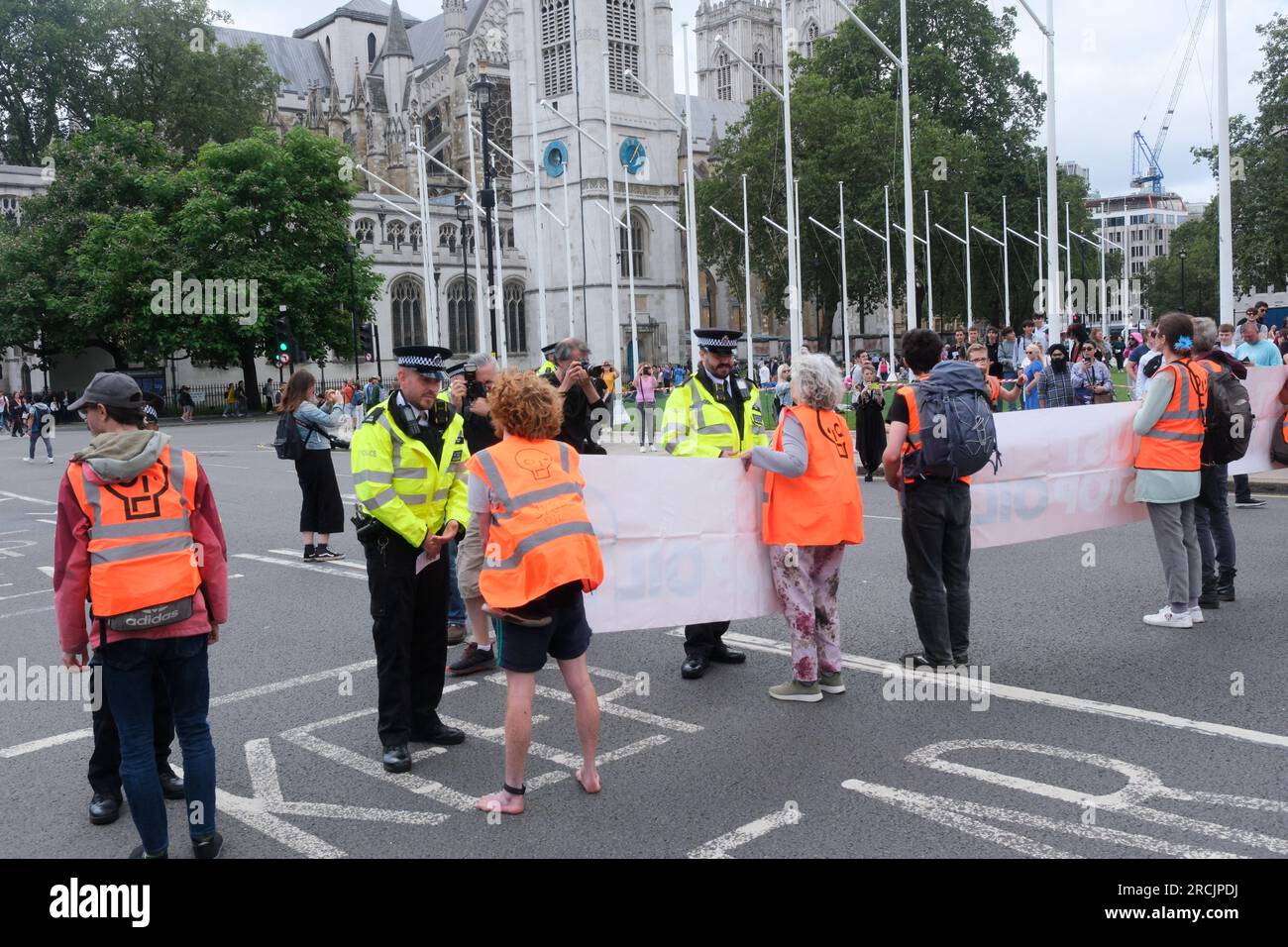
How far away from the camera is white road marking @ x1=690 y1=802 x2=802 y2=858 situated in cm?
436

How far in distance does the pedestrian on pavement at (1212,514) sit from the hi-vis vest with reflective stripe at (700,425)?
343cm

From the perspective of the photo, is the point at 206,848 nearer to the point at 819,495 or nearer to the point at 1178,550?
the point at 819,495

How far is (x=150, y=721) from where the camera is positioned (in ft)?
14.6

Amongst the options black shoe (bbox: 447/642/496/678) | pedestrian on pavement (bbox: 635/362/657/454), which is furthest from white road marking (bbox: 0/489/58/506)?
black shoe (bbox: 447/642/496/678)

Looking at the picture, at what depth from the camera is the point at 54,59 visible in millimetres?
57125

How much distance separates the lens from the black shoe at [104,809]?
498 cm

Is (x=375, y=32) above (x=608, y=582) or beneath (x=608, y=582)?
above

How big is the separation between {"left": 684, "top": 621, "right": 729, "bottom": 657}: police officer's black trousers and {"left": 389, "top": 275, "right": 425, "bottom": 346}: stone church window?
211 ft

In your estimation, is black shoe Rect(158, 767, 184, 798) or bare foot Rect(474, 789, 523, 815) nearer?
bare foot Rect(474, 789, 523, 815)

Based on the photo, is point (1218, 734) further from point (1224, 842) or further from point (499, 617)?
point (499, 617)

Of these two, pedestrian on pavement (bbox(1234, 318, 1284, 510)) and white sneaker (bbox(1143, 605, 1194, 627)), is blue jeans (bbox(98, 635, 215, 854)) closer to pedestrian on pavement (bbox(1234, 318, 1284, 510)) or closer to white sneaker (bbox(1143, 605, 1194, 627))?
white sneaker (bbox(1143, 605, 1194, 627))

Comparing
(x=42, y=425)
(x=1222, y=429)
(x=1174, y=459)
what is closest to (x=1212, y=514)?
(x=1222, y=429)

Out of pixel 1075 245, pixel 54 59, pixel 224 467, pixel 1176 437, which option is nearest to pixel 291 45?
pixel 54 59
